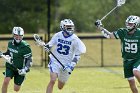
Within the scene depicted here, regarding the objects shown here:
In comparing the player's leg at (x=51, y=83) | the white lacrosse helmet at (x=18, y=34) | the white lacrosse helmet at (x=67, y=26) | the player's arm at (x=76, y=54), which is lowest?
the player's leg at (x=51, y=83)

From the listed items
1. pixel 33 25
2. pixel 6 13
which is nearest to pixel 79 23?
pixel 33 25

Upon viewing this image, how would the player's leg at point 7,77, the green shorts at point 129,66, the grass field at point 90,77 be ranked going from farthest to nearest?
the grass field at point 90,77 → the green shorts at point 129,66 → the player's leg at point 7,77

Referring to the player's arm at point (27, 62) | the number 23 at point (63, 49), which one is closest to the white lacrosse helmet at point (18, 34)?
the player's arm at point (27, 62)

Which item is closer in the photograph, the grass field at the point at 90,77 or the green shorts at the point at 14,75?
the green shorts at the point at 14,75

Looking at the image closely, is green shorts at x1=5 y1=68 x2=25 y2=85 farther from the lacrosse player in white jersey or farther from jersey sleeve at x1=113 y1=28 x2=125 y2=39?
jersey sleeve at x1=113 y1=28 x2=125 y2=39

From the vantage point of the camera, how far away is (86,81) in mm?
18062

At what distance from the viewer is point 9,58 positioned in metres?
12.9

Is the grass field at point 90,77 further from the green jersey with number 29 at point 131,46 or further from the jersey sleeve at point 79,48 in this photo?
the green jersey with number 29 at point 131,46

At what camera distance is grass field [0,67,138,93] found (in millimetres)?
15711

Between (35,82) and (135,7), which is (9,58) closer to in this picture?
(35,82)

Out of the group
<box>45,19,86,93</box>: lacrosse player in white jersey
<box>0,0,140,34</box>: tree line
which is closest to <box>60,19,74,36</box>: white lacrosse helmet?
<box>45,19,86,93</box>: lacrosse player in white jersey

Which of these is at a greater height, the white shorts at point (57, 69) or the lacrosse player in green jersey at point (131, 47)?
the lacrosse player in green jersey at point (131, 47)

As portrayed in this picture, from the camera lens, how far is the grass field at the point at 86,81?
51.5ft

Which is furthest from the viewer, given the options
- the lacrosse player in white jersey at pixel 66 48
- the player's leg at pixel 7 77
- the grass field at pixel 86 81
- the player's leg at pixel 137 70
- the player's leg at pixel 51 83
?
the grass field at pixel 86 81
